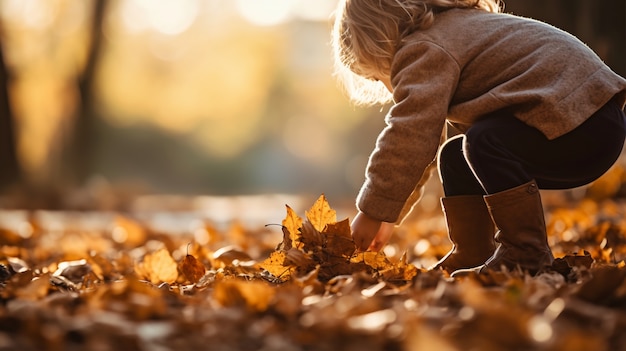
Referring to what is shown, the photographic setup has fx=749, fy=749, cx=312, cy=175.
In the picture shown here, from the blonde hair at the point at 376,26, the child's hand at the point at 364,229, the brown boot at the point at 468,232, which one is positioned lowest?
the brown boot at the point at 468,232

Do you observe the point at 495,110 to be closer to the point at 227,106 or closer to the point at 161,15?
the point at 161,15

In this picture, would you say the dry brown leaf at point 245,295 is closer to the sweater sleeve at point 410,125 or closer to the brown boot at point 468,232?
the sweater sleeve at point 410,125

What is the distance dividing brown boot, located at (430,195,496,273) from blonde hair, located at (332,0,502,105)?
1.66 ft

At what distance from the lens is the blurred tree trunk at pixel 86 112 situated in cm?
1244

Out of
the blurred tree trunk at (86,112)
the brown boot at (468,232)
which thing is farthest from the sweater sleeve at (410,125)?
the blurred tree trunk at (86,112)

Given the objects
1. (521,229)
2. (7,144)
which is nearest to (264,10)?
(7,144)

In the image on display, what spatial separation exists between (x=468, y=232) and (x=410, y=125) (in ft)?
1.73

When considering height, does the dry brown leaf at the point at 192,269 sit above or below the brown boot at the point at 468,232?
above

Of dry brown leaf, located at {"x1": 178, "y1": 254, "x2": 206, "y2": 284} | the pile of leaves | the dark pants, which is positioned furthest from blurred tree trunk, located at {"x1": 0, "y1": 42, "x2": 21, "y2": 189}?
the dark pants

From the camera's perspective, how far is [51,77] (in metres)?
14.8

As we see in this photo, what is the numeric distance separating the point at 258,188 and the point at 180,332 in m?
25.4

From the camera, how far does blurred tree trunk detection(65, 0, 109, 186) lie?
12.4 meters

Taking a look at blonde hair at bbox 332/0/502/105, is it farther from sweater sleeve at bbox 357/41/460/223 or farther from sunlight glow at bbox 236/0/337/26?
sunlight glow at bbox 236/0/337/26

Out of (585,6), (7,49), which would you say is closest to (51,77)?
(7,49)
